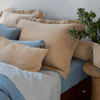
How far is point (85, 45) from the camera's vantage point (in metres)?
1.41

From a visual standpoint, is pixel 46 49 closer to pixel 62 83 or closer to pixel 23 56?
pixel 23 56

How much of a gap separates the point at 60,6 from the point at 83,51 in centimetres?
72

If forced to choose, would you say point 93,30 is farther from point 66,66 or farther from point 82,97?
point 82,97

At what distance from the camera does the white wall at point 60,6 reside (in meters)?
1.52

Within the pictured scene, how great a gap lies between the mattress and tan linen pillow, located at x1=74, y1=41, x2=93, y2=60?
0.08 m

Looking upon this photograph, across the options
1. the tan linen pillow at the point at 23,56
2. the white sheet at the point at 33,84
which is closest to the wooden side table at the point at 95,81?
the white sheet at the point at 33,84

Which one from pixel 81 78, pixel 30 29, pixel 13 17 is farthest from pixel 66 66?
pixel 13 17

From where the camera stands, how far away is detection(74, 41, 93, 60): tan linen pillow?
1.40 metres

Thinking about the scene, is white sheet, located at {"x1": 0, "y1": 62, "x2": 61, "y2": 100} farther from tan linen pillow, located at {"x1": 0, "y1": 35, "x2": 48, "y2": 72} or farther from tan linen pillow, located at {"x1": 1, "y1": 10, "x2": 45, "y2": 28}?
tan linen pillow, located at {"x1": 1, "y1": 10, "x2": 45, "y2": 28}

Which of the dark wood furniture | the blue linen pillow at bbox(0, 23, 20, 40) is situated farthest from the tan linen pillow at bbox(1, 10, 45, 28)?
the dark wood furniture

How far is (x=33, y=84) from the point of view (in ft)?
3.16

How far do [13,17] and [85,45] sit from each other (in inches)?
40.8

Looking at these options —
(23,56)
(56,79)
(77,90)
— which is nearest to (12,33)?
(23,56)

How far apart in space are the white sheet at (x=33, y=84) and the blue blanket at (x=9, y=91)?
1.0 inches
